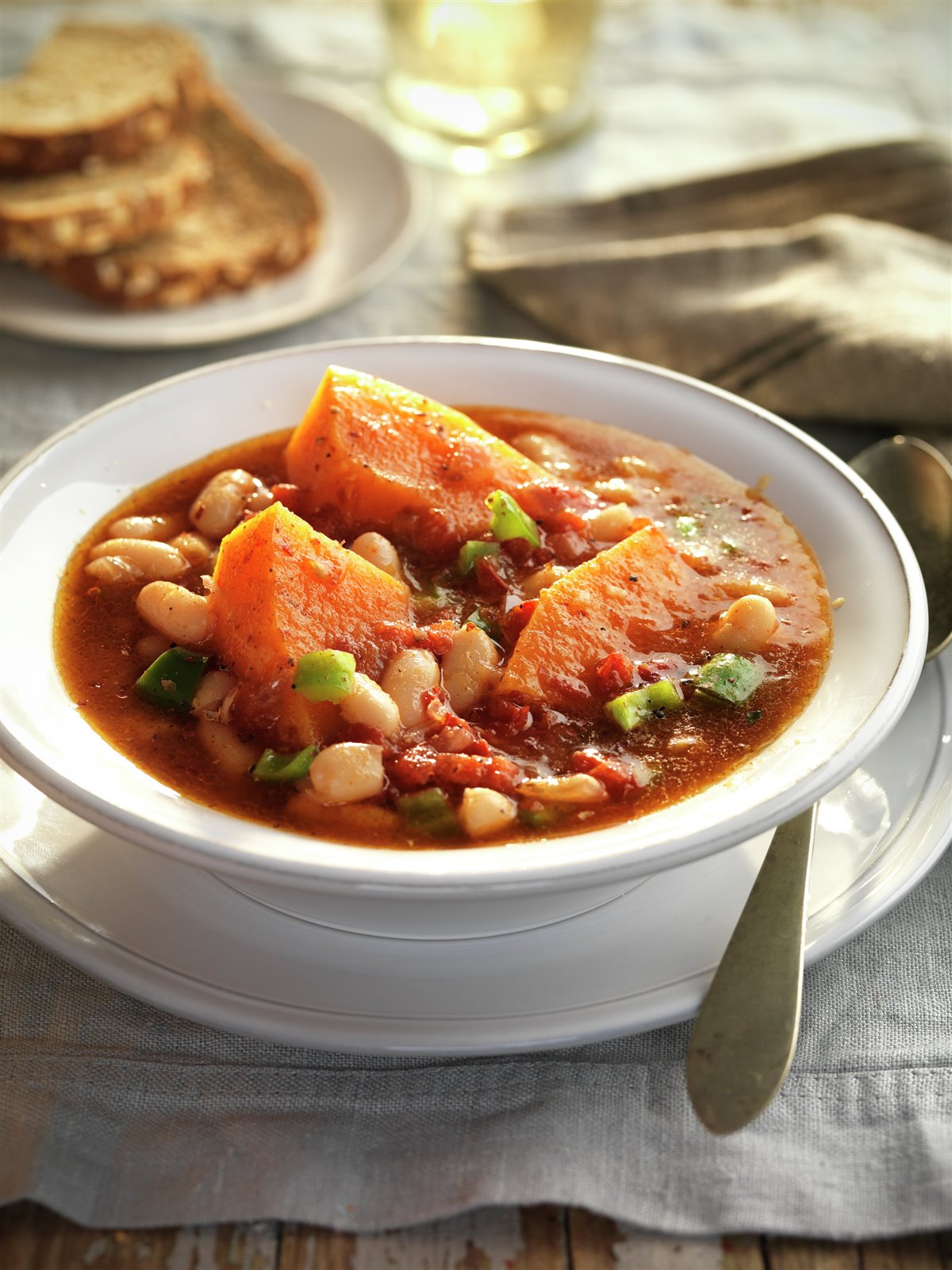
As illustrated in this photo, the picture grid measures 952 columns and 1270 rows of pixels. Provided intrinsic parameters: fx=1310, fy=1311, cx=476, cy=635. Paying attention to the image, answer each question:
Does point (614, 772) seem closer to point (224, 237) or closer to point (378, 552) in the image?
point (378, 552)

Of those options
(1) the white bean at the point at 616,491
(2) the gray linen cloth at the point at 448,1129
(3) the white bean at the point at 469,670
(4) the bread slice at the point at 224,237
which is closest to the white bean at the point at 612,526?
(1) the white bean at the point at 616,491

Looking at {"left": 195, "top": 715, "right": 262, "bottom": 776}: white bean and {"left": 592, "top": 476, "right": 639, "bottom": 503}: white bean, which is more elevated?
{"left": 195, "top": 715, "right": 262, "bottom": 776}: white bean

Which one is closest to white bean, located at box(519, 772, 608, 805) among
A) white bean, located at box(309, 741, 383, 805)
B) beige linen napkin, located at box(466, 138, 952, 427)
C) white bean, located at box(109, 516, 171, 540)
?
white bean, located at box(309, 741, 383, 805)

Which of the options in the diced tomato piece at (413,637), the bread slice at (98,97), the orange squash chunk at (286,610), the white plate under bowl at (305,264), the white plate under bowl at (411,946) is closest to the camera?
the white plate under bowl at (411,946)

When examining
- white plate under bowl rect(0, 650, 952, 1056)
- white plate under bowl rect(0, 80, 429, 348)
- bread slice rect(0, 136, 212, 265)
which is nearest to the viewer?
white plate under bowl rect(0, 650, 952, 1056)

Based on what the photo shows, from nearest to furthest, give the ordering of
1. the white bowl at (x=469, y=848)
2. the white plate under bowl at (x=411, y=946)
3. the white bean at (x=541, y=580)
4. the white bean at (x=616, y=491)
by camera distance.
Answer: the white bowl at (x=469, y=848), the white plate under bowl at (x=411, y=946), the white bean at (x=541, y=580), the white bean at (x=616, y=491)

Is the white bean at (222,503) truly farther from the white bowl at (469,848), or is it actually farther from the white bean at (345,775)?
the white bean at (345,775)

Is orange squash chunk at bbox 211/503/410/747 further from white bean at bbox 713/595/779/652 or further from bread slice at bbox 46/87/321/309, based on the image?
bread slice at bbox 46/87/321/309
